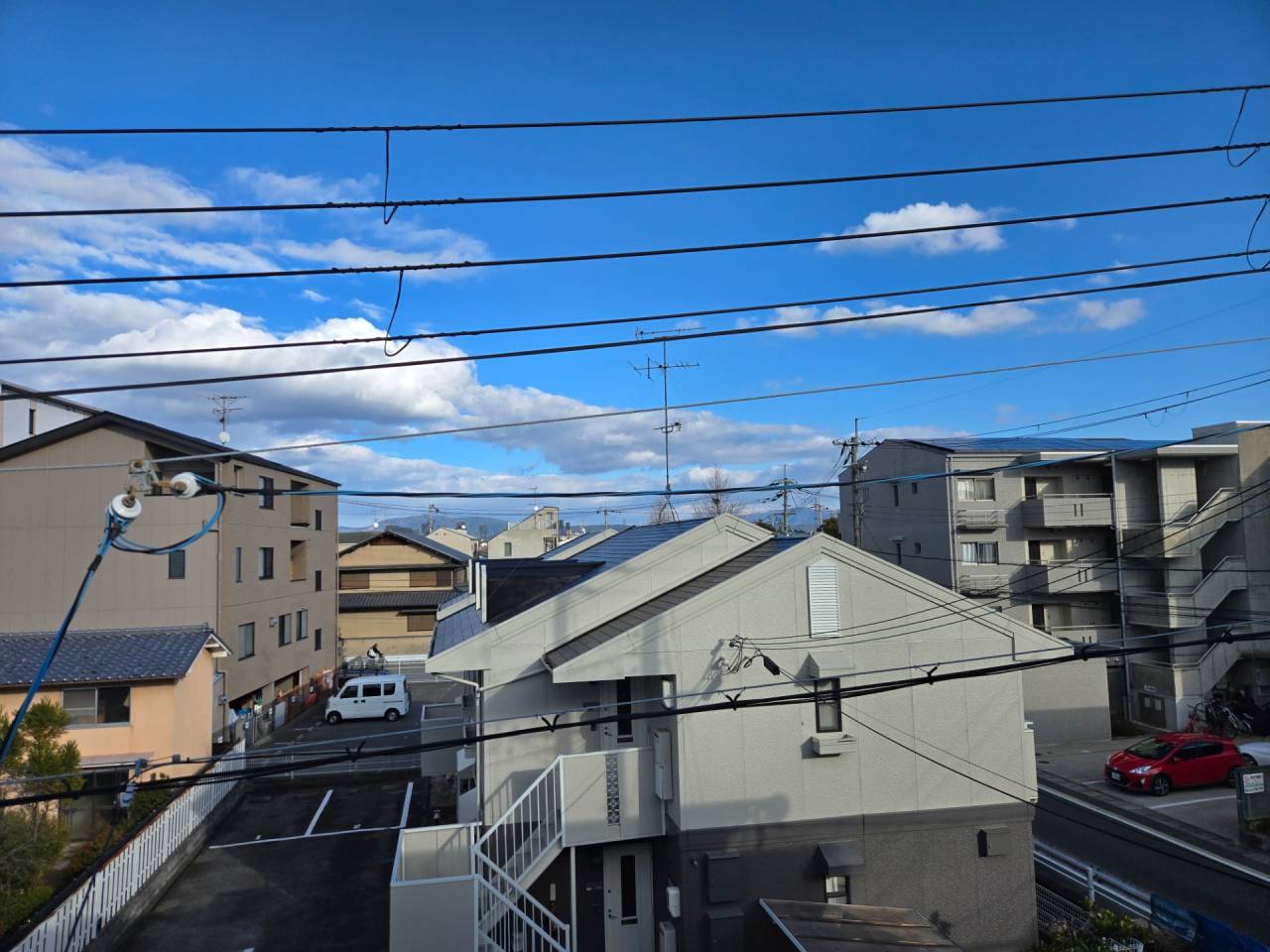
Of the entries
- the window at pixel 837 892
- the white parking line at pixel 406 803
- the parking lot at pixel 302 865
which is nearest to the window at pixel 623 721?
the window at pixel 837 892

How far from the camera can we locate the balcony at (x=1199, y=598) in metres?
26.3

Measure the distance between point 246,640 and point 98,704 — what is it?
7047 millimetres

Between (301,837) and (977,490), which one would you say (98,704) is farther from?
(977,490)

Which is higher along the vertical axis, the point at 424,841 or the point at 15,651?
the point at 15,651

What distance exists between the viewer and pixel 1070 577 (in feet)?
93.5

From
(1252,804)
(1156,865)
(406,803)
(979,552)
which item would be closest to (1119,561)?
(979,552)

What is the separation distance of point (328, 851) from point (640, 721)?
328 inches

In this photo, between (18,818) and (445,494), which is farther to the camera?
(18,818)

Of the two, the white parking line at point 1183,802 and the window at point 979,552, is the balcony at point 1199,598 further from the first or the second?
the white parking line at point 1183,802

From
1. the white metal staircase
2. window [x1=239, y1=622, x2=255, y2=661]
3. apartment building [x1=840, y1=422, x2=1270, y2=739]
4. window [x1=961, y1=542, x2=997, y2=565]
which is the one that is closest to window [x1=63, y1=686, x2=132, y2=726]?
window [x1=239, y1=622, x2=255, y2=661]

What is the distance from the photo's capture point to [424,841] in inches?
443

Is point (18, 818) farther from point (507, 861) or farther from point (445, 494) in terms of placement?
point (445, 494)

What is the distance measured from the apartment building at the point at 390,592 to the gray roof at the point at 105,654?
1947 cm

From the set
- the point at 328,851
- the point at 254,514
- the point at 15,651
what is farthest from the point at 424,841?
the point at 254,514
